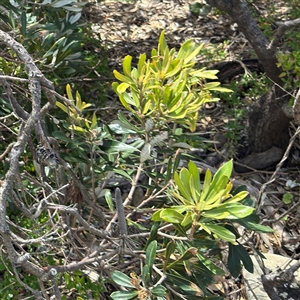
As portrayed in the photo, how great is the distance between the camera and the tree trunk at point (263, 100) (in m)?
2.81

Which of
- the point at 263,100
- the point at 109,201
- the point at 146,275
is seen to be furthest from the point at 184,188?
the point at 263,100

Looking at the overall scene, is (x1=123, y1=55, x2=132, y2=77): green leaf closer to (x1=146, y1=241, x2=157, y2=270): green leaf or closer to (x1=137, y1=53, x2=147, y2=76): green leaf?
(x1=137, y1=53, x2=147, y2=76): green leaf

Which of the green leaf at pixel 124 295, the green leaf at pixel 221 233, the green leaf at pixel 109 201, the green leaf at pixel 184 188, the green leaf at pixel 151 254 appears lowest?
the green leaf at pixel 124 295

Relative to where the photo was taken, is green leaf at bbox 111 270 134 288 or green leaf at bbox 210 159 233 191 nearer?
green leaf at bbox 210 159 233 191

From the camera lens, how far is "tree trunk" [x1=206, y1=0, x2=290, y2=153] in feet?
9.23

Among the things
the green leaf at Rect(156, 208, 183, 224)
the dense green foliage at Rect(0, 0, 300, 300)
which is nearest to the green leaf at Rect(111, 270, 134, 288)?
the dense green foliage at Rect(0, 0, 300, 300)

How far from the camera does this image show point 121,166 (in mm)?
1978

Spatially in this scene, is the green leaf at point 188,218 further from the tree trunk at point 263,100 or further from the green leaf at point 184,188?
the tree trunk at point 263,100

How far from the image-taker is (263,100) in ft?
9.96

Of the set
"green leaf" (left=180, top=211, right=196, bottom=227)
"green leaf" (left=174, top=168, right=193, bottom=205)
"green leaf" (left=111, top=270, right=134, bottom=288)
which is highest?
"green leaf" (left=174, top=168, right=193, bottom=205)

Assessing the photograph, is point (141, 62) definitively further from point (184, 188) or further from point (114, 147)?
point (184, 188)

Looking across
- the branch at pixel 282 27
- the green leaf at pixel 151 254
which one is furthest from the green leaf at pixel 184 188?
the branch at pixel 282 27

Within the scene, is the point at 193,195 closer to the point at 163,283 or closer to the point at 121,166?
the point at 163,283

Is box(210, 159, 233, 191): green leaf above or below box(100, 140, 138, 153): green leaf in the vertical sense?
above
